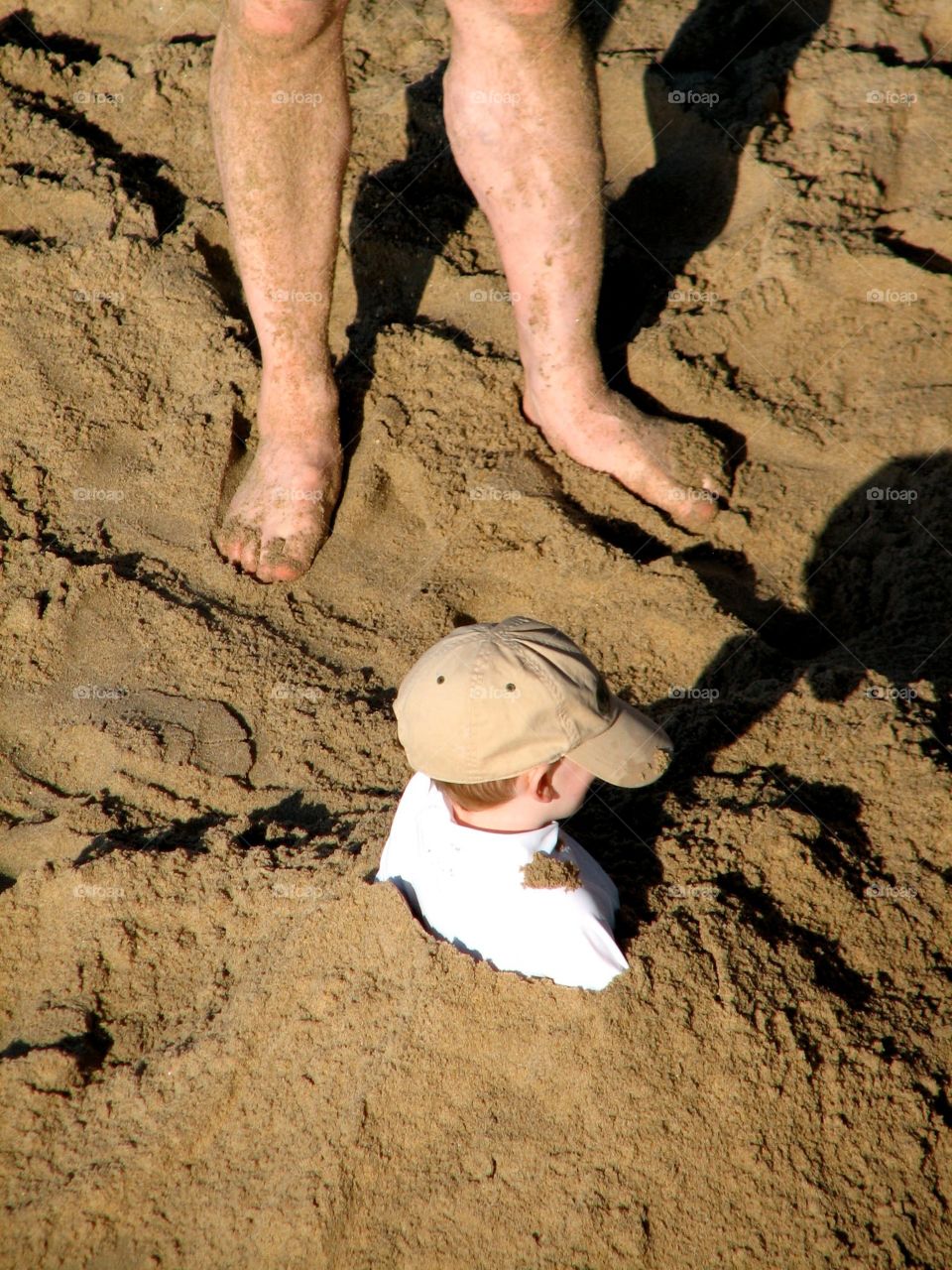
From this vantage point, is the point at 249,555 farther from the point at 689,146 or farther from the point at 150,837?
the point at 689,146

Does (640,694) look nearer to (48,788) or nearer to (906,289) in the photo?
(48,788)

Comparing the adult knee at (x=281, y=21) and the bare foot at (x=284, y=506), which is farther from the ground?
the adult knee at (x=281, y=21)

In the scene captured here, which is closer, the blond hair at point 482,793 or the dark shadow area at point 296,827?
the blond hair at point 482,793

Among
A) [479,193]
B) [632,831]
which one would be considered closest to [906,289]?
[479,193]

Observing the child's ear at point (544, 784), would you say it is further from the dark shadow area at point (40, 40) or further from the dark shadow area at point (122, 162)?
the dark shadow area at point (40, 40)

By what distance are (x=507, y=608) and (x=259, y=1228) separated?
52.4 inches

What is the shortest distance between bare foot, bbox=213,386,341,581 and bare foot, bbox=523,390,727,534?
22.4 inches

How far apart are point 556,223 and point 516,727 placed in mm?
1548

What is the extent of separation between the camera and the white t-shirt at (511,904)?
4.69 feet

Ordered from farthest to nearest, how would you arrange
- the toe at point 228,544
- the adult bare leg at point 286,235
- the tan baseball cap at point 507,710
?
the toe at point 228,544, the adult bare leg at point 286,235, the tan baseball cap at point 507,710

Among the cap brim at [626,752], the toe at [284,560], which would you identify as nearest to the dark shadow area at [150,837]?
the toe at [284,560]

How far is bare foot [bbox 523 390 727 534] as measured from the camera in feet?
8.20

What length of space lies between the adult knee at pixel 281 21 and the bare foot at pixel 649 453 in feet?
3.10

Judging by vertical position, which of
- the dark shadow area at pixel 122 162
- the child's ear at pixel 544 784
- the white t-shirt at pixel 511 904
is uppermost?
the child's ear at pixel 544 784
